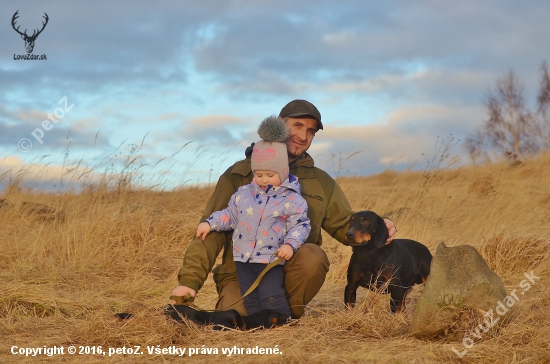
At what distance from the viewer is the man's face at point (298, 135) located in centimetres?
519

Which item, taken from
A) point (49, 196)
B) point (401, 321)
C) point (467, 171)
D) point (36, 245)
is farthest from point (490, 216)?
point (49, 196)

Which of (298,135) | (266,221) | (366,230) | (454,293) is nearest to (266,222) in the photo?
(266,221)

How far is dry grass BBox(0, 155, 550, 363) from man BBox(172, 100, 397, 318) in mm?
306

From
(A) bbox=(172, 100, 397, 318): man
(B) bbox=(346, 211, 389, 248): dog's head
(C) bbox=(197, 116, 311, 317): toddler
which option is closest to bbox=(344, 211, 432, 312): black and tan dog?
(B) bbox=(346, 211, 389, 248): dog's head

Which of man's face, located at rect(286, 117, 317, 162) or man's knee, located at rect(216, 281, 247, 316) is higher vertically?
man's face, located at rect(286, 117, 317, 162)

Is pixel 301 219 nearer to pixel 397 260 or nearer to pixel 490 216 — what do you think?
pixel 397 260

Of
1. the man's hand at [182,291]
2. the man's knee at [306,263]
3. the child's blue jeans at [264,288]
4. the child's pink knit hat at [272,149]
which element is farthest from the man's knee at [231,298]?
the child's pink knit hat at [272,149]

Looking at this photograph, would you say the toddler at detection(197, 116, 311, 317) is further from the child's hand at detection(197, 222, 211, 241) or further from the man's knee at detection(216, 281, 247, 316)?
the man's knee at detection(216, 281, 247, 316)

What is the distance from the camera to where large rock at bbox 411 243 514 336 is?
13.5 ft

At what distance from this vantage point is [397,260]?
16.7 ft

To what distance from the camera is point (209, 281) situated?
23.7 ft

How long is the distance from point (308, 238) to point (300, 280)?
21.0 inches

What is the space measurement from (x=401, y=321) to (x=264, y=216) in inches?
51.7

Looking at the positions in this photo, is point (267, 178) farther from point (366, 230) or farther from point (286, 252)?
point (366, 230)
